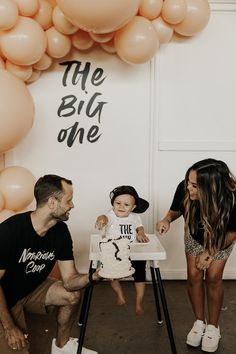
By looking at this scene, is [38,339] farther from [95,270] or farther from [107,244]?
[107,244]

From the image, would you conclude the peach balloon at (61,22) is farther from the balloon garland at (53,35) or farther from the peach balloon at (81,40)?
the peach balloon at (81,40)

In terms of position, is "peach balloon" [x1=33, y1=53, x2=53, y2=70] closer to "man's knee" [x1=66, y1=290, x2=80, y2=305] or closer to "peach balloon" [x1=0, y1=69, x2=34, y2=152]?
"peach balloon" [x1=0, y1=69, x2=34, y2=152]

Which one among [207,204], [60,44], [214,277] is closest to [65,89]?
[60,44]

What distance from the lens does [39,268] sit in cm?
206

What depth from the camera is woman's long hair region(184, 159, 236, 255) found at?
217 centimetres

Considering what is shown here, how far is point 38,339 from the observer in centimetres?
243

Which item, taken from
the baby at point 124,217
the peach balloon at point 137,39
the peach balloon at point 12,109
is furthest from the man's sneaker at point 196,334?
Result: the peach balloon at point 137,39

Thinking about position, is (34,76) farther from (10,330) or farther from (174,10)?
(10,330)

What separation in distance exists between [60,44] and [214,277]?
1.75m

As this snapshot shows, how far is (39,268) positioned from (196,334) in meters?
0.98

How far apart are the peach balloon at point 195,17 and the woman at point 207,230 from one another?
1.18 metres

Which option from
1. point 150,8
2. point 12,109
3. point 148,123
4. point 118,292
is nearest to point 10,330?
point 118,292

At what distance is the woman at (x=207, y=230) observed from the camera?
7.13 feet

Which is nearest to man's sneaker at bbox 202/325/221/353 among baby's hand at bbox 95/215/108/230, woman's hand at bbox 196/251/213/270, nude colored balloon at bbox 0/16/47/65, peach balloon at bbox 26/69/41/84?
woman's hand at bbox 196/251/213/270
